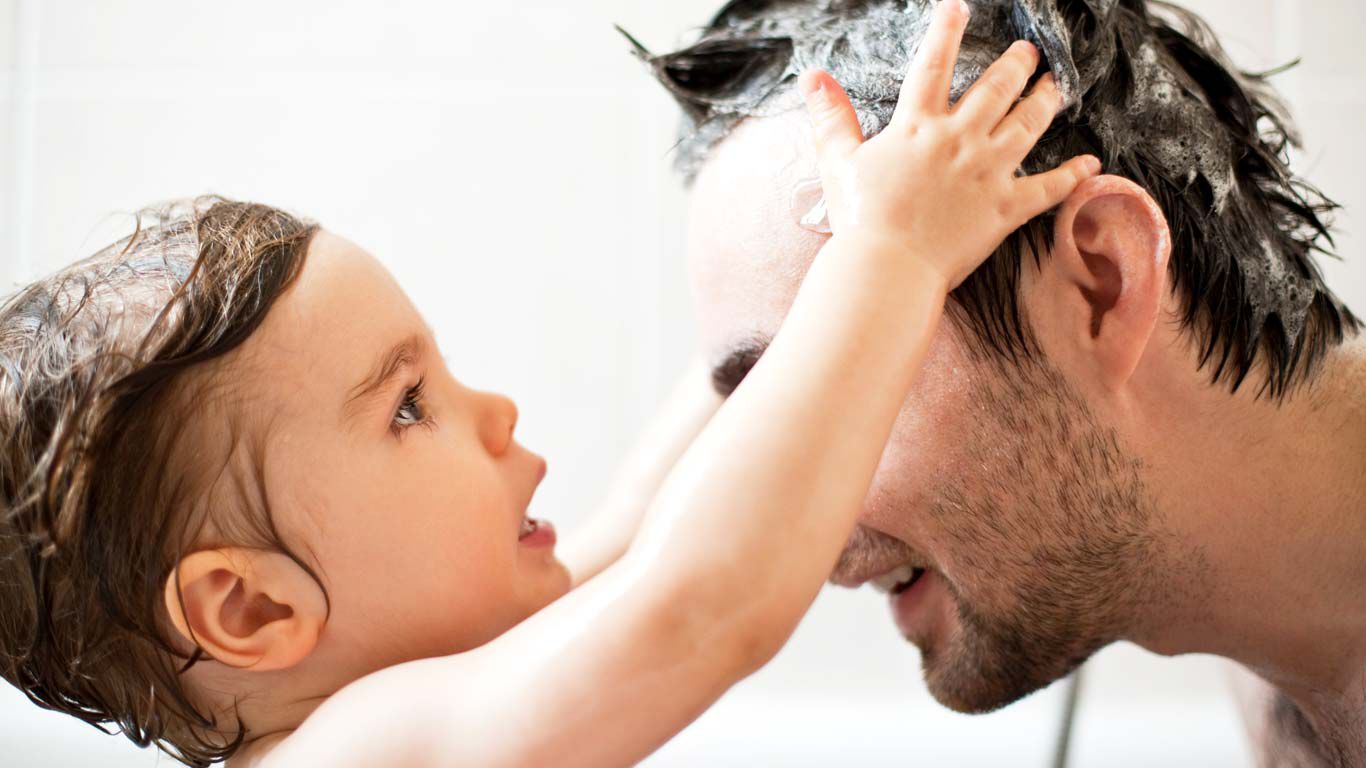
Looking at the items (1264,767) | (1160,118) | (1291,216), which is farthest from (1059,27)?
(1264,767)

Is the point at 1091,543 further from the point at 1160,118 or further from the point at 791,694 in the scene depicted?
the point at 791,694

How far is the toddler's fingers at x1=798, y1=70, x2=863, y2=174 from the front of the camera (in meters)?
0.70

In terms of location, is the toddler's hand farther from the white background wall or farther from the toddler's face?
the white background wall

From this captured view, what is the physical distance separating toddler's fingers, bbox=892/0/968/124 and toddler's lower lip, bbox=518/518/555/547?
14.9 inches

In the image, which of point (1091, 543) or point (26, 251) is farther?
point (26, 251)

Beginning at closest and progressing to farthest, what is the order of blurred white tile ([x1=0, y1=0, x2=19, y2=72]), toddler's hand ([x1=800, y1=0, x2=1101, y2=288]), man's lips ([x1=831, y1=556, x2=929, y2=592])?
toddler's hand ([x1=800, y1=0, x2=1101, y2=288]), man's lips ([x1=831, y1=556, x2=929, y2=592]), blurred white tile ([x1=0, y1=0, x2=19, y2=72])

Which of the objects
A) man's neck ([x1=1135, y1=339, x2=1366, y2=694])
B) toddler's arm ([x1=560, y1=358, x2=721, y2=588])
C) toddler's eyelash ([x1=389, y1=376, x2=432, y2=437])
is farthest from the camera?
toddler's arm ([x1=560, y1=358, x2=721, y2=588])

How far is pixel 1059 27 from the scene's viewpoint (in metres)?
0.78

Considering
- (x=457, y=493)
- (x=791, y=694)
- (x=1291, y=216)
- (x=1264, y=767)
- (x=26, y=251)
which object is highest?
(x=1291, y=216)

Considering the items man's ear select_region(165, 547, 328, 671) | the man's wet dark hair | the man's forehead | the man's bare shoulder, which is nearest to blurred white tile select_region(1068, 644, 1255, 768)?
the man's bare shoulder

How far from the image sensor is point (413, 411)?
783mm

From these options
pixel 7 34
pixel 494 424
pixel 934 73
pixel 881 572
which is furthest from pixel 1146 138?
pixel 7 34

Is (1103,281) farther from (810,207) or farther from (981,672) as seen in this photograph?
(981,672)

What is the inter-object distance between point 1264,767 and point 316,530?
0.91m
